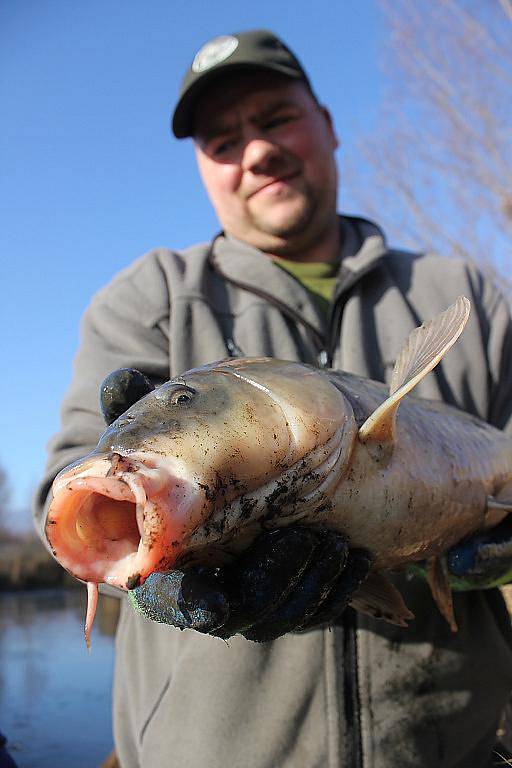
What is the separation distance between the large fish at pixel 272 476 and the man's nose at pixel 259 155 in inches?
56.9

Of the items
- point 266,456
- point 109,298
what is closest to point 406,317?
point 109,298

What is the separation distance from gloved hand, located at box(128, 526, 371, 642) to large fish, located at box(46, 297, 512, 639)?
0.04m

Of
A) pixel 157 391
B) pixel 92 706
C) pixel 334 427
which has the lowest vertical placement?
pixel 92 706

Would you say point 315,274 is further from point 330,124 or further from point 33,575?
point 33,575

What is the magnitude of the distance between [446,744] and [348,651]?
51cm

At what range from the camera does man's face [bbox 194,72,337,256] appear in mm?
3178

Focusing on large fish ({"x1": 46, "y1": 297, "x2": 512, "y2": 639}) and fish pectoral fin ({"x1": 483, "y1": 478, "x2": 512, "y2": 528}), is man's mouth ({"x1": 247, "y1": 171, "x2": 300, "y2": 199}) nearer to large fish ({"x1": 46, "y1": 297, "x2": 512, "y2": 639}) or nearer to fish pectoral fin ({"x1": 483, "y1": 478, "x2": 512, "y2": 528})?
large fish ({"x1": 46, "y1": 297, "x2": 512, "y2": 639})

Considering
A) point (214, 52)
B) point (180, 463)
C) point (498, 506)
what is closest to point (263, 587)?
point (180, 463)

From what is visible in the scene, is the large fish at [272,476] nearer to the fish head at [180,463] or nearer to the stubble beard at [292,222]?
the fish head at [180,463]

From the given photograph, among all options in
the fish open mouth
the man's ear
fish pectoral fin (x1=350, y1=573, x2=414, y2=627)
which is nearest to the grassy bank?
the man's ear

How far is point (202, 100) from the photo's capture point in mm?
3260

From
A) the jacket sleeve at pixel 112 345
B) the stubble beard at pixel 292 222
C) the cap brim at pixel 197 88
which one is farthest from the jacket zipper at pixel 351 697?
the cap brim at pixel 197 88

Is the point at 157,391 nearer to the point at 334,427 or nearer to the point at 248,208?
the point at 334,427

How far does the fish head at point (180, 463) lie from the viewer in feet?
4.08
